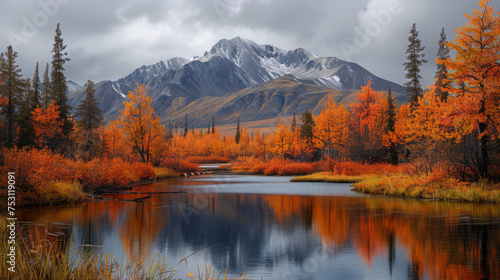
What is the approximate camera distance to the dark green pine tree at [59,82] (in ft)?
167

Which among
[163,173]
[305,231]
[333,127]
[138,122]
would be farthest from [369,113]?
[305,231]

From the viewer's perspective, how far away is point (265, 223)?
1809cm

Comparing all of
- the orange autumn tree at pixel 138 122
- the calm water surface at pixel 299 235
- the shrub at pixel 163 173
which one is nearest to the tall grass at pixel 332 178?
the calm water surface at pixel 299 235

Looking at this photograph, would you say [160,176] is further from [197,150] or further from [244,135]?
[244,135]

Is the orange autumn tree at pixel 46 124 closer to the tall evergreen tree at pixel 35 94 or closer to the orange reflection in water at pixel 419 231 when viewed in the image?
the tall evergreen tree at pixel 35 94

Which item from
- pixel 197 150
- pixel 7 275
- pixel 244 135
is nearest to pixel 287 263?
pixel 7 275

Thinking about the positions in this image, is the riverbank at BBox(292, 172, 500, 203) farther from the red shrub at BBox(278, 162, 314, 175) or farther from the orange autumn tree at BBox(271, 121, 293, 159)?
the orange autumn tree at BBox(271, 121, 293, 159)

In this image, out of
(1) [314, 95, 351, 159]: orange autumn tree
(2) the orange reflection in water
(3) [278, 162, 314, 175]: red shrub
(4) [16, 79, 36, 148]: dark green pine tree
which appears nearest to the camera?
(2) the orange reflection in water

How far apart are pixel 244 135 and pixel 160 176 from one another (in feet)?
314

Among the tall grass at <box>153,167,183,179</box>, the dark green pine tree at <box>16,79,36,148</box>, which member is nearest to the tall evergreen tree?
the dark green pine tree at <box>16,79,36,148</box>

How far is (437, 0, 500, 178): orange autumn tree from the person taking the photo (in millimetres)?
23422

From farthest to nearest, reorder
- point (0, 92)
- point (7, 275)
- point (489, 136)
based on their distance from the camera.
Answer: point (0, 92) → point (489, 136) → point (7, 275)

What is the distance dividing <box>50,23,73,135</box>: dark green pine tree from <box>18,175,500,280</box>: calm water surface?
31.7 metres

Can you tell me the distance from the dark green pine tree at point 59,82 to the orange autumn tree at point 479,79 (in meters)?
43.7
